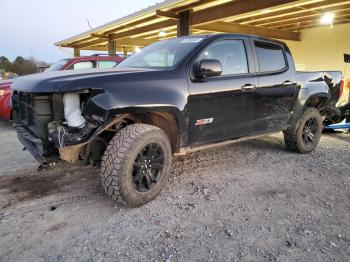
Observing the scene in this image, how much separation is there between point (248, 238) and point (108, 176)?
56.5 inches

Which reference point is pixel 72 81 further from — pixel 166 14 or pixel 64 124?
pixel 166 14

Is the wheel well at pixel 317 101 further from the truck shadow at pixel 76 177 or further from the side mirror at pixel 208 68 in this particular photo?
the side mirror at pixel 208 68

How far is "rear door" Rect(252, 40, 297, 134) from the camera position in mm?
4578

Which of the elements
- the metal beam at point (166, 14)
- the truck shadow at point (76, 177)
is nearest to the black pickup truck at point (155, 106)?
the truck shadow at point (76, 177)

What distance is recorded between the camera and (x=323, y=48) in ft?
46.3

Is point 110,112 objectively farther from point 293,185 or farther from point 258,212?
point 293,185

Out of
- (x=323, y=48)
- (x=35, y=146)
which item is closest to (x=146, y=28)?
(x=323, y=48)

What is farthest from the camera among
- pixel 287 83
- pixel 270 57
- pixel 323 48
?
pixel 323 48

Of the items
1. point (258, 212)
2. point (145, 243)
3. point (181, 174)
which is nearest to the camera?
point (145, 243)

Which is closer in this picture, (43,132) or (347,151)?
(43,132)

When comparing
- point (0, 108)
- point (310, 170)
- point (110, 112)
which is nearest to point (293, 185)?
point (310, 170)

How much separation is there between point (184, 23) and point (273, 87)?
5.86 metres

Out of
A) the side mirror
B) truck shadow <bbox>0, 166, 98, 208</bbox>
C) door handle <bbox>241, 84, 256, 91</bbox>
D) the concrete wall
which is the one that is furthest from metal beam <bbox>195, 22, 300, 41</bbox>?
truck shadow <bbox>0, 166, 98, 208</bbox>

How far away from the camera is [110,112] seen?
123 inches
